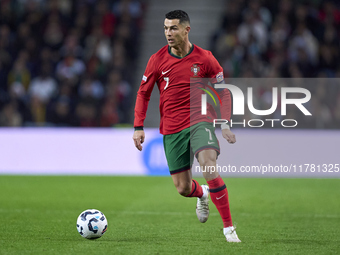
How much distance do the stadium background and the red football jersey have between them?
20.0 ft

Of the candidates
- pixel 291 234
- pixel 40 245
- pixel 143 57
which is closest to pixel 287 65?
pixel 143 57

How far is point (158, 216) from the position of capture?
25.2ft

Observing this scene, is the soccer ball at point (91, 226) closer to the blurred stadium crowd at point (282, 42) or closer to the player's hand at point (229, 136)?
the player's hand at point (229, 136)

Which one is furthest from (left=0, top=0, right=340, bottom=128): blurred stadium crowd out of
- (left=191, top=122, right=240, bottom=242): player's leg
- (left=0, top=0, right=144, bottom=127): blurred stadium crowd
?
(left=191, top=122, right=240, bottom=242): player's leg

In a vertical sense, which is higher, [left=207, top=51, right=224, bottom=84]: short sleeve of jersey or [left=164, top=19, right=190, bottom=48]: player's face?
[left=164, top=19, right=190, bottom=48]: player's face

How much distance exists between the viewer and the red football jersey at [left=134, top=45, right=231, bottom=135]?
19.5 feet

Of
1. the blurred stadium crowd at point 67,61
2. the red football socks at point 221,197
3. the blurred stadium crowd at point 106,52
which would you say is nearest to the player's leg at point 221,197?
the red football socks at point 221,197

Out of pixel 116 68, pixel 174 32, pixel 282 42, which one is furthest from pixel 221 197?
pixel 282 42

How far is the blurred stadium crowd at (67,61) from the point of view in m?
13.8

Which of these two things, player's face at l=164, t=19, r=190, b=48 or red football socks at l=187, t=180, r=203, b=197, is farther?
red football socks at l=187, t=180, r=203, b=197

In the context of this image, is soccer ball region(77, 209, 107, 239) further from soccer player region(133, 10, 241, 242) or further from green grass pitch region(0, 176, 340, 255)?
soccer player region(133, 10, 241, 242)

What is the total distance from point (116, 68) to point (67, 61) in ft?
3.88

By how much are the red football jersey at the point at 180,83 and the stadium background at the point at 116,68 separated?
6.09 metres

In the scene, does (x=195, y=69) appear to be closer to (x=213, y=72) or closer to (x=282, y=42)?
(x=213, y=72)
